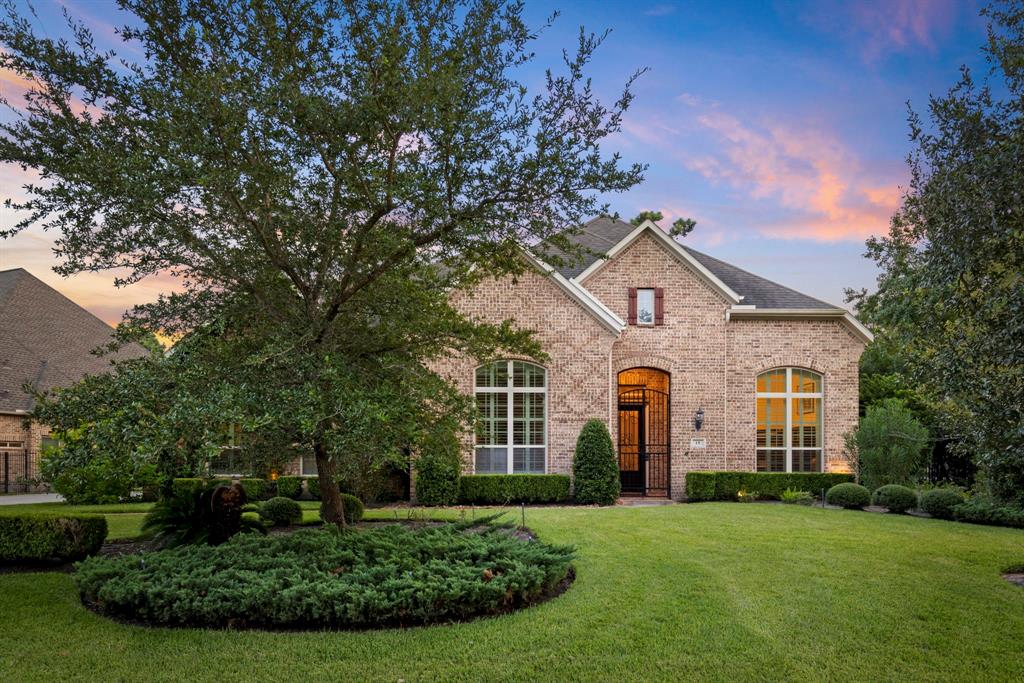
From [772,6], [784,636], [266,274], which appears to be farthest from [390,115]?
[772,6]

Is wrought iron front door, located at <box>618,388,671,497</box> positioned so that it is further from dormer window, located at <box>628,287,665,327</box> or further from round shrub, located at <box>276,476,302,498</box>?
round shrub, located at <box>276,476,302,498</box>

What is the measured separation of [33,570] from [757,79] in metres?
13.7

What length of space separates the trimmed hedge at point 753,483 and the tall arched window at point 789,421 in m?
0.99

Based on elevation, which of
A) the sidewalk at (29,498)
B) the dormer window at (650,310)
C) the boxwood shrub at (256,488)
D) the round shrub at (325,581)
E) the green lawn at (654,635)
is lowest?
the sidewalk at (29,498)

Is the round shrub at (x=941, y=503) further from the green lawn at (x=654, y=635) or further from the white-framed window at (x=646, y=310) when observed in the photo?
the white-framed window at (x=646, y=310)

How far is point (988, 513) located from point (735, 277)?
9.62 metres

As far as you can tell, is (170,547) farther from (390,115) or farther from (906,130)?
(906,130)

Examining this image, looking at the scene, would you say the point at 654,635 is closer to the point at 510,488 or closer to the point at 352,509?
the point at 352,509

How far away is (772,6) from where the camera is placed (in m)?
12.2

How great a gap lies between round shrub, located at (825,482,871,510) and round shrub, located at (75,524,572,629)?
35.9 feet

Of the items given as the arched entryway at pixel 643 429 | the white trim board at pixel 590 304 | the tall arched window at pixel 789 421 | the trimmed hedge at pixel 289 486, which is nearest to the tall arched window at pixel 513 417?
the white trim board at pixel 590 304

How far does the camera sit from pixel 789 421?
19.8m

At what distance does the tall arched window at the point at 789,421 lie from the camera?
1970 centimetres

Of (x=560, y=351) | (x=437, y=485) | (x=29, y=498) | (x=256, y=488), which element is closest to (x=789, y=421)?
(x=560, y=351)
